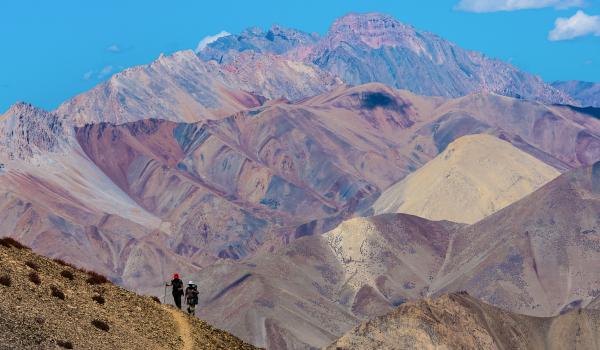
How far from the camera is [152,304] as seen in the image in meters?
30.9

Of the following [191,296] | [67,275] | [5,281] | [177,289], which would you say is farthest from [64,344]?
[191,296]

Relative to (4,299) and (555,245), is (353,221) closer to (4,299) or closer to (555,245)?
(555,245)

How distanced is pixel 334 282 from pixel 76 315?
148 metres

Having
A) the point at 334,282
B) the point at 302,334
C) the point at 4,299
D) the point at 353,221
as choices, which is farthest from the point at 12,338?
the point at 353,221

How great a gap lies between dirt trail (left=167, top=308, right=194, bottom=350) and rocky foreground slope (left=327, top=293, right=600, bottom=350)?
6429 centimetres

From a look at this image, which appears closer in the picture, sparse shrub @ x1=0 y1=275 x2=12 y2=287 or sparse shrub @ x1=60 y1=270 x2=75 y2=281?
sparse shrub @ x1=0 y1=275 x2=12 y2=287

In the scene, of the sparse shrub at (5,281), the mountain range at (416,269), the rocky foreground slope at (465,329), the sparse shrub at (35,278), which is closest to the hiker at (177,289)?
the sparse shrub at (35,278)

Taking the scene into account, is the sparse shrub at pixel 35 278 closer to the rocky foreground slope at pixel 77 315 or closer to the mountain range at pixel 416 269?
the rocky foreground slope at pixel 77 315

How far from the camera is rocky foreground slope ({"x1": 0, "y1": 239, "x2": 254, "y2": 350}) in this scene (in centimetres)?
2527

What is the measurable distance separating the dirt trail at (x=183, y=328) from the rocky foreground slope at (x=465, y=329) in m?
64.3

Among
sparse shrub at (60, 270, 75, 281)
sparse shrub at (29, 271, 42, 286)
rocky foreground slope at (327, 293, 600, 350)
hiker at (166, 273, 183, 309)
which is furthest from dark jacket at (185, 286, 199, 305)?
rocky foreground slope at (327, 293, 600, 350)

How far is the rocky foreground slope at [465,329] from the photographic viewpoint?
3846 inches

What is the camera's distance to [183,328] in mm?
30172

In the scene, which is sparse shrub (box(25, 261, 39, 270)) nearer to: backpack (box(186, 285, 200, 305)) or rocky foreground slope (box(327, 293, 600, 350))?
backpack (box(186, 285, 200, 305))
